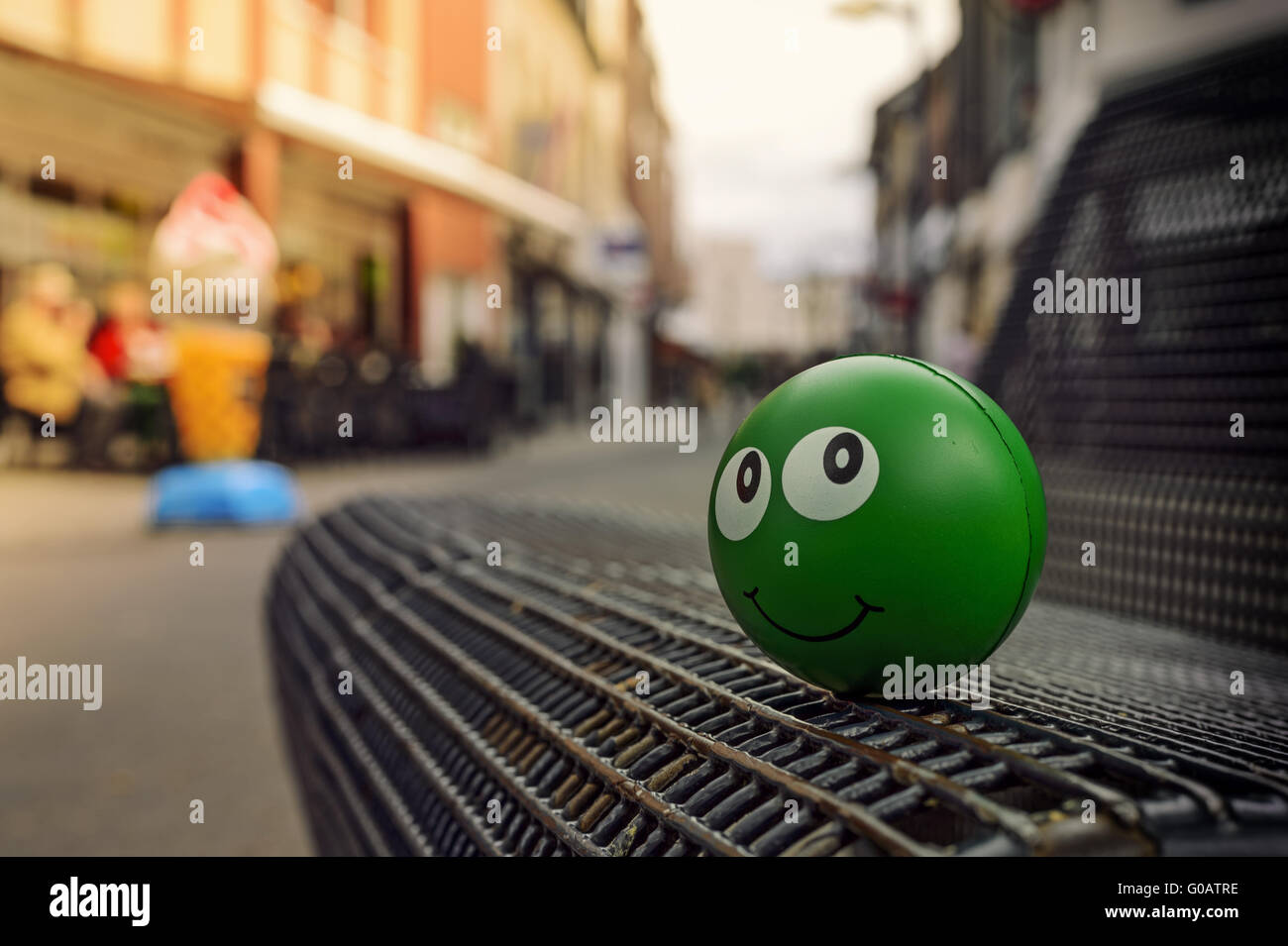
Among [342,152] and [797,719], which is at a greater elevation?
[342,152]

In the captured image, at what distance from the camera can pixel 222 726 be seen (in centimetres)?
345

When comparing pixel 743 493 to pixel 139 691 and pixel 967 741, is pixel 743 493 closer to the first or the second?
pixel 967 741

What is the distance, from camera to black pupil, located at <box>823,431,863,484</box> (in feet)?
3.86

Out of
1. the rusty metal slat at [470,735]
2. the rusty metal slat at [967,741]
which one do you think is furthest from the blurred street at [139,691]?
the rusty metal slat at [967,741]

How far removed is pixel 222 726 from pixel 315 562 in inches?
43.9

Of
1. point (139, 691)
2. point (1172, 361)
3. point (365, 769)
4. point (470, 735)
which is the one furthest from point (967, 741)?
point (139, 691)

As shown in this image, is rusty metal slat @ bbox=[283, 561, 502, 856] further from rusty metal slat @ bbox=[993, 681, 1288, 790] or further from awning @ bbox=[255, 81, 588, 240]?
awning @ bbox=[255, 81, 588, 240]

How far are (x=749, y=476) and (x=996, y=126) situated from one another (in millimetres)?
22922

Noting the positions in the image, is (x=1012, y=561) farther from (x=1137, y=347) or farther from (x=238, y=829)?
(x=238, y=829)

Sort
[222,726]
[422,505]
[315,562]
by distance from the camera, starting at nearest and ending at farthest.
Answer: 1. [315,562]
2. [422,505]
3. [222,726]

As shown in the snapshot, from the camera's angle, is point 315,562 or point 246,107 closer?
point 315,562

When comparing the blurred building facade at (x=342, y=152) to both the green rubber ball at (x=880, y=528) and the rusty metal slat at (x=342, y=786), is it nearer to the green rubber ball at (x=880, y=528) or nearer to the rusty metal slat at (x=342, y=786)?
the rusty metal slat at (x=342, y=786)

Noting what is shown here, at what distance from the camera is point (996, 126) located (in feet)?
72.4
